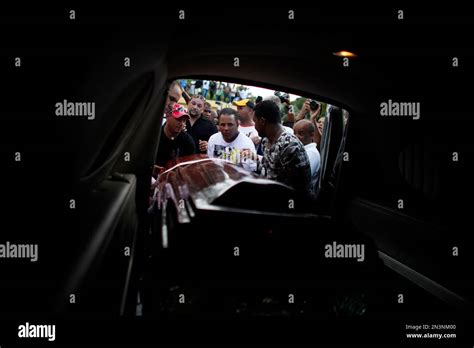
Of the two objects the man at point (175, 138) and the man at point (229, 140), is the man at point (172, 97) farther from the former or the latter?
the man at point (229, 140)

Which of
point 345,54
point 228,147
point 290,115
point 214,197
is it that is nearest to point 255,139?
point 290,115

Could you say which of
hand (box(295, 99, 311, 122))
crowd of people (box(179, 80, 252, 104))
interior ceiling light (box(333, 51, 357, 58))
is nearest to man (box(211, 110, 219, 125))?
crowd of people (box(179, 80, 252, 104))

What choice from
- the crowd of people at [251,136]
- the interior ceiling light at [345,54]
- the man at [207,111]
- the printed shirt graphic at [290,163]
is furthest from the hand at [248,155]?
the interior ceiling light at [345,54]

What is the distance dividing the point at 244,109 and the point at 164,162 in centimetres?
144

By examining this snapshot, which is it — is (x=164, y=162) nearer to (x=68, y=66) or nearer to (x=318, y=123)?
(x=318, y=123)

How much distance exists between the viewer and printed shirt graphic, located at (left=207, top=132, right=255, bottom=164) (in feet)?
15.6

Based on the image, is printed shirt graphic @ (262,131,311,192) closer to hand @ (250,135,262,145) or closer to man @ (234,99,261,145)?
man @ (234,99,261,145)

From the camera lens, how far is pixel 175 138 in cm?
427

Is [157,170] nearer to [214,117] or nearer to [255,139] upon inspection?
[255,139]

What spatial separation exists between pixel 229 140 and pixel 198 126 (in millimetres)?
468

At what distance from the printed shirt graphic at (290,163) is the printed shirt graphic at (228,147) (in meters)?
1.07

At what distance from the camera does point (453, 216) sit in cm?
279

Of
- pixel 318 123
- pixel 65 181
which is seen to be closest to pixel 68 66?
pixel 65 181

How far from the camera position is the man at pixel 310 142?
4.16 metres
